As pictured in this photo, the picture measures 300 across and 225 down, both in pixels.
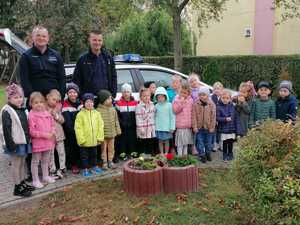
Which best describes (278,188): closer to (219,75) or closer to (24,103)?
(24,103)

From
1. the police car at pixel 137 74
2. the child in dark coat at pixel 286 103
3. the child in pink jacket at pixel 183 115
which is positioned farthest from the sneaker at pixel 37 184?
the child in dark coat at pixel 286 103

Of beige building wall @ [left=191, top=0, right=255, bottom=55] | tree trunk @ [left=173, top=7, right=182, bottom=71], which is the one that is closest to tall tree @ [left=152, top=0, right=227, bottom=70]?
tree trunk @ [left=173, top=7, right=182, bottom=71]

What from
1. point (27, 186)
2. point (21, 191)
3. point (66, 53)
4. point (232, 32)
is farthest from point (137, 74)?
point (232, 32)

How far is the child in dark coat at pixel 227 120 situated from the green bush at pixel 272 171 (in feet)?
8.65

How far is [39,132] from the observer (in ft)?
19.3

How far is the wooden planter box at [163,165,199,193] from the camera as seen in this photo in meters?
5.49

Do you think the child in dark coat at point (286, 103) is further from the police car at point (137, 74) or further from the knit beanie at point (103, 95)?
the knit beanie at point (103, 95)

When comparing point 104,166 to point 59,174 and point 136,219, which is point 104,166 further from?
point 136,219

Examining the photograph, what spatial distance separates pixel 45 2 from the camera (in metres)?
22.5

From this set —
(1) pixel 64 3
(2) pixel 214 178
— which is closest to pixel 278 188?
(2) pixel 214 178

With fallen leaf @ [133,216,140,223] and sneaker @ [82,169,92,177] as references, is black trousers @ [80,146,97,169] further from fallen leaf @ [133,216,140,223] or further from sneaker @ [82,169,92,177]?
fallen leaf @ [133,216,140,223]

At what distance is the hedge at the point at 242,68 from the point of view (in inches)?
593

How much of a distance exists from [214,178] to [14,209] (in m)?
2.94

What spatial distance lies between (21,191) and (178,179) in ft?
7.38
